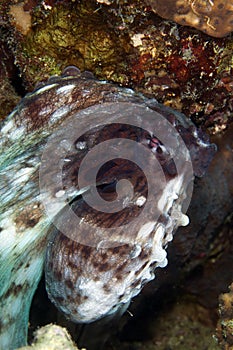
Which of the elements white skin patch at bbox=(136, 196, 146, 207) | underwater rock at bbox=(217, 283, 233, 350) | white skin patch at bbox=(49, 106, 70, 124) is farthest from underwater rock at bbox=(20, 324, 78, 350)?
white skin patch at bbox=(49, 106, 70, 124)

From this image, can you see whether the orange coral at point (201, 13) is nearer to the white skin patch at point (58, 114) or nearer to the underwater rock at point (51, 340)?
the white skin patch at point (58, 114)

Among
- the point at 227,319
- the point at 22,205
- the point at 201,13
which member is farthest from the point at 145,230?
the point at 201,13

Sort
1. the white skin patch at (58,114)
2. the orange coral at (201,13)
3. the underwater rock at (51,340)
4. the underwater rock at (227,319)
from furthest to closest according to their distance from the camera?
the white skin patch at (58,114) < the underwater rock at (227,319) < the orange coral at (201,13) < the underwater rock at (51,340)

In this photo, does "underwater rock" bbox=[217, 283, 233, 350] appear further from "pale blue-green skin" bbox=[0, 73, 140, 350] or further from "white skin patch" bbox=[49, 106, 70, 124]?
"white skin patch" bbox=[49, 106, 70, 124]

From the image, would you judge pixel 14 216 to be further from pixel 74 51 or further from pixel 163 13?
pixel 163 13

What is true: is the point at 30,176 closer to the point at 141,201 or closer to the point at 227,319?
the point at 141,201

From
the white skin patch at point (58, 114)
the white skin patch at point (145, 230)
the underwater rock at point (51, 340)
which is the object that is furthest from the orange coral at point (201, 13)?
Answer: the underwater rock at point (51, 340)
